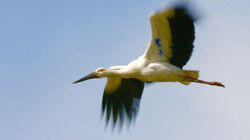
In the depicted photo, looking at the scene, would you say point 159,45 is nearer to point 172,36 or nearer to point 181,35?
point 172,36

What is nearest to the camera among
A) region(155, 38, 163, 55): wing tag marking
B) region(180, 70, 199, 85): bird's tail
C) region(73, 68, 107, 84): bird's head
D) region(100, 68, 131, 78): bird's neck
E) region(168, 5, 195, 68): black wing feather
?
region(168, 5, 195, 68): black wing feather

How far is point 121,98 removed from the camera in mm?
13188

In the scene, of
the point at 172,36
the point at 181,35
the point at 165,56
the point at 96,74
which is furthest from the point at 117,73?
the point at 181,35

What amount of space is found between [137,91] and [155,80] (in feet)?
3.49

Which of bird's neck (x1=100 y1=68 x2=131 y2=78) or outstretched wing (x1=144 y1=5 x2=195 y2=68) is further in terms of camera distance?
bird's neck (x1=100 y1=68 x2=131 y2=78)

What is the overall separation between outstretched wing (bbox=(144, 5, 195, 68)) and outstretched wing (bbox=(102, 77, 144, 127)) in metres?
1.14

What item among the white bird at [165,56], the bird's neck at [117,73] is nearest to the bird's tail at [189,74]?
the white bird at [165,56]

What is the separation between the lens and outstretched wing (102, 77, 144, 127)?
12.9 metres

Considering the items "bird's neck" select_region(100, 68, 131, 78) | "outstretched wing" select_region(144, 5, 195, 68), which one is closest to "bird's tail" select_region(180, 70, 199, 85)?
"outstretched wing" select_region(144, 5, 195, 68)

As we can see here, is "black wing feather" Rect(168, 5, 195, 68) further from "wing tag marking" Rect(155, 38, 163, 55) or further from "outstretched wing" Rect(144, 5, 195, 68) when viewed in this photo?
"wing tag marking" Rect(155, 38, 163, 55)

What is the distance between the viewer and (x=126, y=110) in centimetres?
1306

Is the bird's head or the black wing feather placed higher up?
the black wing feather

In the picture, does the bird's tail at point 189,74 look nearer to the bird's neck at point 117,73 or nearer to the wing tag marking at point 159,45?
the wing tag marking at point 159,45

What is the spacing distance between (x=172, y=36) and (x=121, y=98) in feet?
7.08
